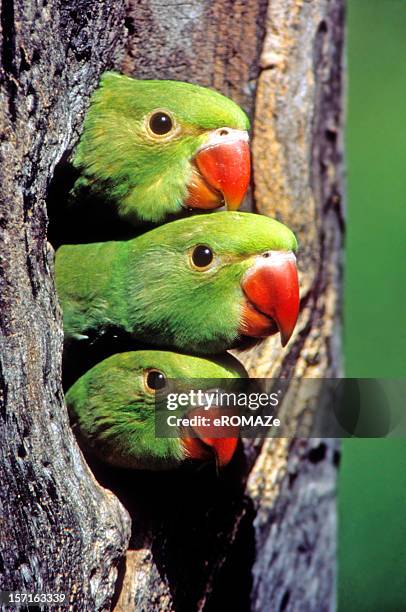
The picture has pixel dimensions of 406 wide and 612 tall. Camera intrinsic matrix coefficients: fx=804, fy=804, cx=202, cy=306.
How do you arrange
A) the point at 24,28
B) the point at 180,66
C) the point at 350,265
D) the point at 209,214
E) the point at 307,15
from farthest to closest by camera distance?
the point at 350,265 → the point at 307,15 → the point at 180,66 → the point at 209,214 → the point at 24,28

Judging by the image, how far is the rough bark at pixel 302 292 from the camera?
1.50 m

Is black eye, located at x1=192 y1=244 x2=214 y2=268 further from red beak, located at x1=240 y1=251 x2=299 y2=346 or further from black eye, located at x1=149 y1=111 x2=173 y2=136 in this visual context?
black eye, located at x1=149 y1=111 x2=173 y2=136

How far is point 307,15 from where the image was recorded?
1.76 m

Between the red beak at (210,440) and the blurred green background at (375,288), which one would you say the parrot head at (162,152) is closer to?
the red beak at (210,440)

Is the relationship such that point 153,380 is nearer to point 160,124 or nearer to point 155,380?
point 155,380

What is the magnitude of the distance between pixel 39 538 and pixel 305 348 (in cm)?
80

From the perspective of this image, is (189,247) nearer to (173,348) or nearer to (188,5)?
(173,348)

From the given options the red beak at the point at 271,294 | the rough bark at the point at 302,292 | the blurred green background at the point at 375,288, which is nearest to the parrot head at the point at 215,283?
the red beak at the point at 271,294

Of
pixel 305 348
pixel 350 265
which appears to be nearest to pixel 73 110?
pixel 305 348

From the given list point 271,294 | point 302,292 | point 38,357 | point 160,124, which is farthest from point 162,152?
point 302,292

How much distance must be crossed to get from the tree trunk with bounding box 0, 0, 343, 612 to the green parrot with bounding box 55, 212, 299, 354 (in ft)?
0.44

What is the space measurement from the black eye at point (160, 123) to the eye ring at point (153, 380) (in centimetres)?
41

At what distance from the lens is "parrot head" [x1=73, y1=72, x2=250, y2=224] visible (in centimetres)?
136

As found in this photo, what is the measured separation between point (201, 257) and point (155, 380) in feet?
0.73
